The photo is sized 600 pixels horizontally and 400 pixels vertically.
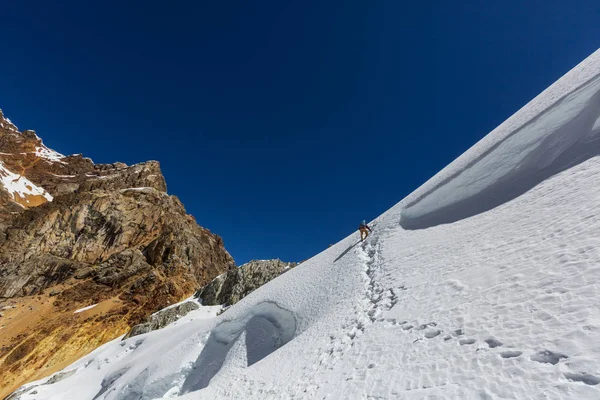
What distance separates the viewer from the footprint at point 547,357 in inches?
185

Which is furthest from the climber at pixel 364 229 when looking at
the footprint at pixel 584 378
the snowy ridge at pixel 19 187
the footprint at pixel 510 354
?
the snowy ridge at pixel 19 187

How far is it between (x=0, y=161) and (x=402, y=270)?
167 meters

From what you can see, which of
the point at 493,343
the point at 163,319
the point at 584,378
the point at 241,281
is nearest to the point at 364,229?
the point at 493,343

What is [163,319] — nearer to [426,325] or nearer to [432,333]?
[426,325]

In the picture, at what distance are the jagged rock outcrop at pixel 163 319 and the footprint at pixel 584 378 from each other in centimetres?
4179

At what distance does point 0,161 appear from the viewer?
381 feet

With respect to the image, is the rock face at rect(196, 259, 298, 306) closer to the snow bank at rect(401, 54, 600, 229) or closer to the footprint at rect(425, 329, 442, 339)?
the snow bank at rect(401, 54, 600, 229)

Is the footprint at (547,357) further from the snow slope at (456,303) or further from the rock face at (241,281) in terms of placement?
the rock face at (241,281)

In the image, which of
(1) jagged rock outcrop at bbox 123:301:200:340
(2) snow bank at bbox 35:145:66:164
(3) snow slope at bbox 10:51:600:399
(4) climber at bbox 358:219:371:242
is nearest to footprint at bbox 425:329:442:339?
(3) snow slope at bbox 10:51:600:399

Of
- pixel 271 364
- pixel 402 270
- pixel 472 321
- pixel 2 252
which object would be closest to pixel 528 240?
pixel 472 321

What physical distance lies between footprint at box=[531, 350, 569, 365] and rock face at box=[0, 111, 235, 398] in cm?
A: 5611

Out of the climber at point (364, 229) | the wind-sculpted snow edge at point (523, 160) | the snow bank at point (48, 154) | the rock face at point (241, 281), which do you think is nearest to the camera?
the wind-sculpted snow edge at point (523, 160)

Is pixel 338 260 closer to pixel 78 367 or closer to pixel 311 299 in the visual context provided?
pixel 311 299

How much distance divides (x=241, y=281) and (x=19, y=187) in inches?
4819
